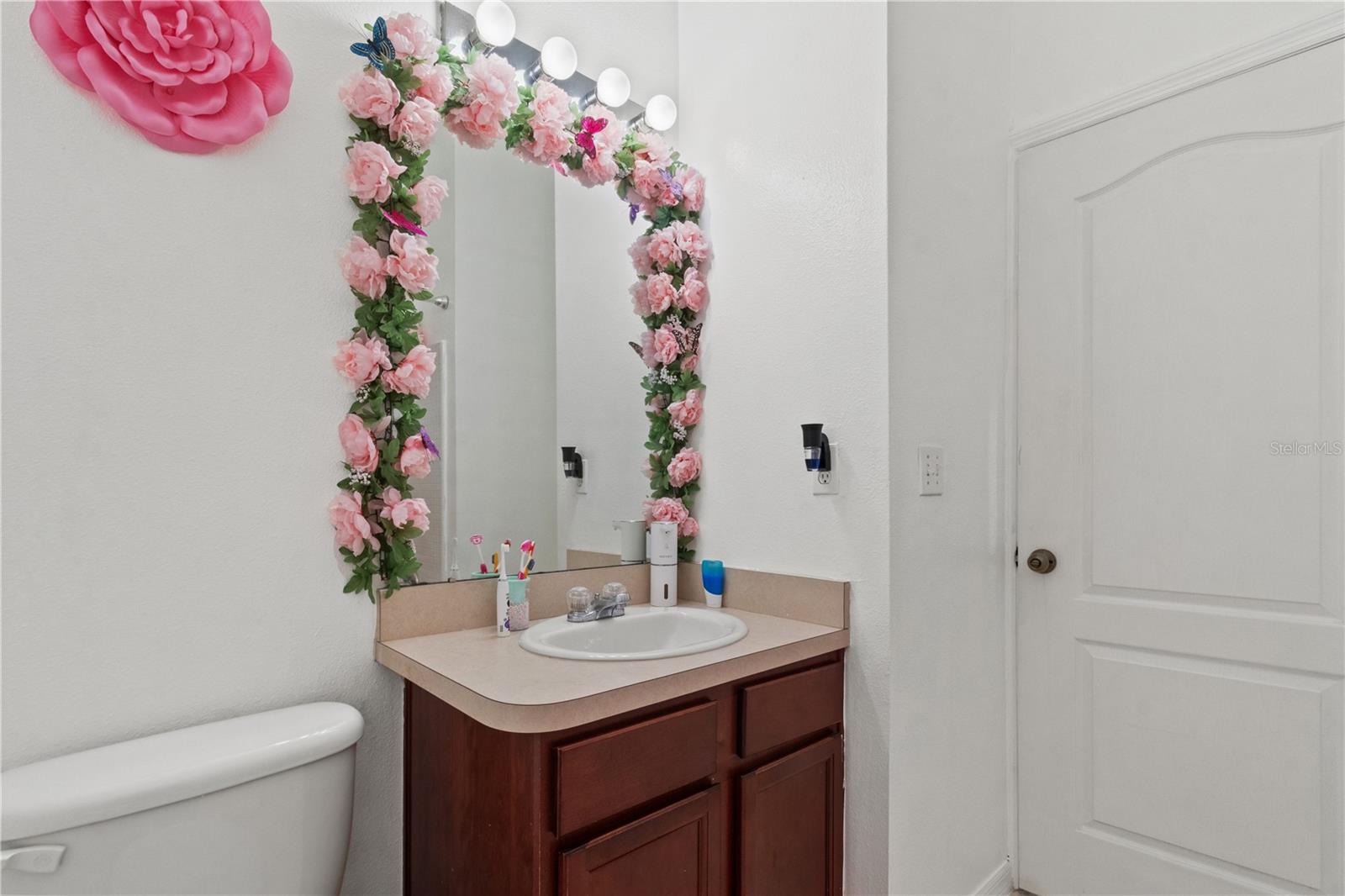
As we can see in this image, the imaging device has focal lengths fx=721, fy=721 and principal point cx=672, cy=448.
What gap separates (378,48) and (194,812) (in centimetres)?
138

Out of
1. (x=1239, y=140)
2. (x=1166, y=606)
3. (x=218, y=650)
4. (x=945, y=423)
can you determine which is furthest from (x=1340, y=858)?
(x=218, y=650)

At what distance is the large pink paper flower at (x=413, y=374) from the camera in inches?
57.1

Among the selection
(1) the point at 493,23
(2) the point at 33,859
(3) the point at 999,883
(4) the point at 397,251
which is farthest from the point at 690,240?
(3) the point at 999,883

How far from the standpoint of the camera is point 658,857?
126 centimetres

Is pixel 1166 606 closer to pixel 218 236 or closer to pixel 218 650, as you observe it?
pixel 218 650

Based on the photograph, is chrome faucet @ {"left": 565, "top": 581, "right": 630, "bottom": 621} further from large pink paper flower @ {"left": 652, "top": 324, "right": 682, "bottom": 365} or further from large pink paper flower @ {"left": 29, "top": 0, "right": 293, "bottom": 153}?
large pink paper flower @ {"left": 29, "top": 0, "right": 293, "bottom": 153}

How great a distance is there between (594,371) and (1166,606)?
4.97 feet

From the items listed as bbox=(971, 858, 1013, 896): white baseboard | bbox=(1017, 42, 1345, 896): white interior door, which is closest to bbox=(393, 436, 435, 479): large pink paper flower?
bbox=(1017, 42, 1345, 896): white interior door

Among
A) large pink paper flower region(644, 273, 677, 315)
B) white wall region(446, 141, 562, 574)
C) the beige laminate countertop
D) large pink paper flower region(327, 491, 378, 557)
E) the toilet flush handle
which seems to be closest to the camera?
the toilet flush handle

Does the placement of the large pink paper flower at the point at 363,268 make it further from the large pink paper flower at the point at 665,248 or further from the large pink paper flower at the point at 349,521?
the large pink paper flower at the point at 665,248

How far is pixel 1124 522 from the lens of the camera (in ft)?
5.82

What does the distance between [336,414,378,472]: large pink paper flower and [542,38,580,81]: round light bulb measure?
950 mm

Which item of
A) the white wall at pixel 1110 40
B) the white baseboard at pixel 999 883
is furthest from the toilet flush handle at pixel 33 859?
the white wall at pixel 1110 40

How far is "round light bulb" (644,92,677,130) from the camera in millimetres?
1952
